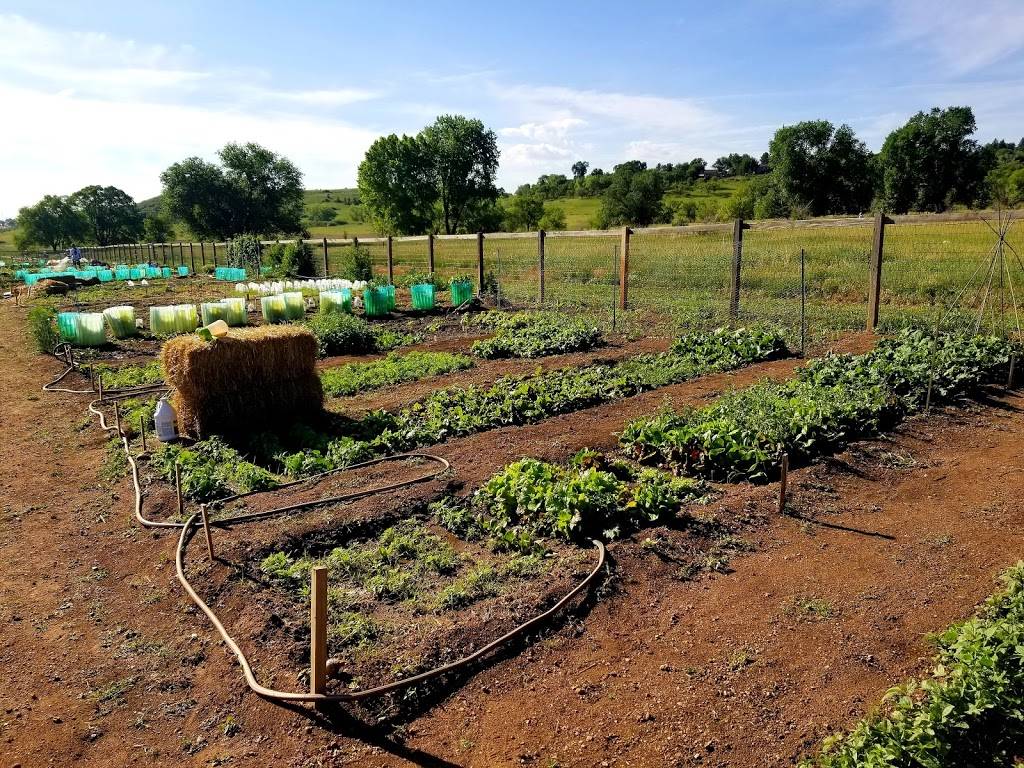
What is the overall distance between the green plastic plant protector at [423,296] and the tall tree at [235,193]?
53.5 metres

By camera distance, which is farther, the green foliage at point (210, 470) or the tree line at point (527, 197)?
the tree line at point (527, 197)

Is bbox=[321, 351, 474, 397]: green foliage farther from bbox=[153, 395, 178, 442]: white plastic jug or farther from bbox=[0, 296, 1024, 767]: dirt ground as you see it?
bbox=[0, 296, 1024, 767]: dirt ground

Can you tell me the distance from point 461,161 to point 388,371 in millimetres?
57415

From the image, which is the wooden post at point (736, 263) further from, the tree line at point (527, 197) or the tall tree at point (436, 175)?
the tall tree at point (436, 175)

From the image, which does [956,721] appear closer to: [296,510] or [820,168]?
[296,510]

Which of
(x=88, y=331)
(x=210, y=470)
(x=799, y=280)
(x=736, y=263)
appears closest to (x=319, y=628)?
(x=210, y=470)

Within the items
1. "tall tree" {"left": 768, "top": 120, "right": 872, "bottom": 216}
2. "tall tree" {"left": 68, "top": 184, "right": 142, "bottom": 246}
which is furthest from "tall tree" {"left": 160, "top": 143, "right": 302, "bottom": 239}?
"tall tree" {"left": 768, "top": 120, "right": 872, "bottom": 216}

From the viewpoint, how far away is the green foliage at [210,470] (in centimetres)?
583

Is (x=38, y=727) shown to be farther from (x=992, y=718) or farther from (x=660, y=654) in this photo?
(x=992, y=718)

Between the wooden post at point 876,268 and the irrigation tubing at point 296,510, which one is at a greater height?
the wooden post at point 876,268

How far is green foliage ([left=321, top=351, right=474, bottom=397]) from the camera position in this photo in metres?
9.77

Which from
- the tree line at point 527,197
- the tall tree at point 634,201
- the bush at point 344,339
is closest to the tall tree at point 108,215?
the tree line at point 527,197

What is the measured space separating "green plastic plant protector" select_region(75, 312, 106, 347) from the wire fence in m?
8.97

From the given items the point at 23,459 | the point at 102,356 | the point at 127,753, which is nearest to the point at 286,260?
the point at 102,356
